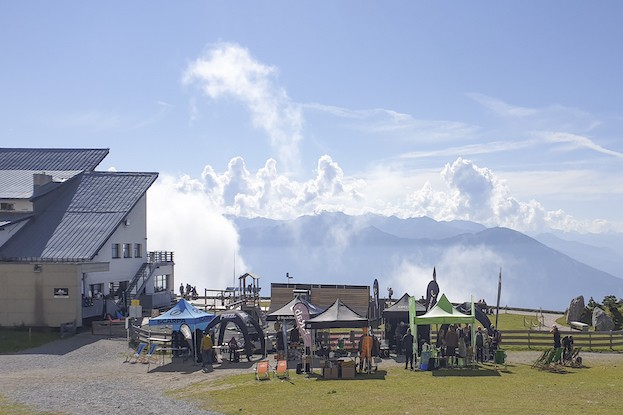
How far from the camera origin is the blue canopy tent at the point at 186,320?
35125mm

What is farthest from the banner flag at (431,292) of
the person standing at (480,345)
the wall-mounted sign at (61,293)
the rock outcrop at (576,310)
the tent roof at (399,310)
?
the wall-mounted sign at (61,293)

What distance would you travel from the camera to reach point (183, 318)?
35.2 meters

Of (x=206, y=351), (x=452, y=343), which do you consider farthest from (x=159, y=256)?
(x=452, y=343)

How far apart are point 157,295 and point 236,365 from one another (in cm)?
2520

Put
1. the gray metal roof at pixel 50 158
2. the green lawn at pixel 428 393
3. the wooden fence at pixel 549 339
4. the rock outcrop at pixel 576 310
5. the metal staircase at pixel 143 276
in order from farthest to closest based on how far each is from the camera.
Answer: the gray metal roof at pixel 50 158
the metal staircase at pixel 143 276
the rock outcrop at pixel 576 310
the wooden fence at pixel 549 339
the green lawn at pixel 428 393

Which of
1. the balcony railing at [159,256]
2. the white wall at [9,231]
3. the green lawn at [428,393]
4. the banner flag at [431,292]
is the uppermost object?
the white wall at [9,231]

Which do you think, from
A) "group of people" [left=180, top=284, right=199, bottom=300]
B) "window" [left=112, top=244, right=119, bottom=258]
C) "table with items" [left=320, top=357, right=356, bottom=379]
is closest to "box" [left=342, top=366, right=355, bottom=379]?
"table with items" [left=320, top=357, right=356, bottom=379]

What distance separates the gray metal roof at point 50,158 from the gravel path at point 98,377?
2425 cm

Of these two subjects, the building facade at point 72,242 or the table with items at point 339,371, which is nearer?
the table with items at point 339,371

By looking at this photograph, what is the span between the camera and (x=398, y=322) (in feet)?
123

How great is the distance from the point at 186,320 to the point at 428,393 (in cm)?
1483

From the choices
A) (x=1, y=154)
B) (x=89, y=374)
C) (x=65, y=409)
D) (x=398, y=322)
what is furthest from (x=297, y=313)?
(x=1, y=154)

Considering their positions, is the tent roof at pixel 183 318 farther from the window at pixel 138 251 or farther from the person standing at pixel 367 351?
the window at pixel 138 251

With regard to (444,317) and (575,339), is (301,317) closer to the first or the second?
(444,317)
